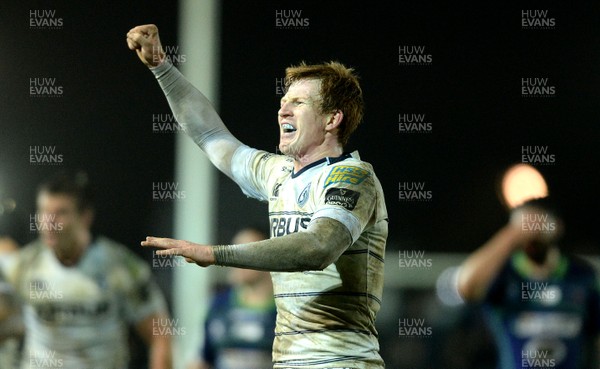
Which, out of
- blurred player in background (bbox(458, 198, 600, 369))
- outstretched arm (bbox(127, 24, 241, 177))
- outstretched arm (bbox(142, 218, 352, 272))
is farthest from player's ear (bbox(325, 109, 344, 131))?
blurred player in background (bbox(458, 198, 600, 369))

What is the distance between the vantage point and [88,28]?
4945 millimetres

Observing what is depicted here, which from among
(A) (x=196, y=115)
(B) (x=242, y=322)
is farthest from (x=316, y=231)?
(B) (x=242, y=322)

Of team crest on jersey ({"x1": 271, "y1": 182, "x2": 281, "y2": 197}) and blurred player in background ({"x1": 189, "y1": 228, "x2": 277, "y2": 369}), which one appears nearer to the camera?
team crest on jersey ({"x1": 271, "y1": 182, "x2": 281, "y2": 197})

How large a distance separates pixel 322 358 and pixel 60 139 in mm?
2748

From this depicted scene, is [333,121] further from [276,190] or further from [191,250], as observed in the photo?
[191,250]

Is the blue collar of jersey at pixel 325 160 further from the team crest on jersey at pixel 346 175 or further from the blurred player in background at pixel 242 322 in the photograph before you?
the blurred player in background at pixel 242 322

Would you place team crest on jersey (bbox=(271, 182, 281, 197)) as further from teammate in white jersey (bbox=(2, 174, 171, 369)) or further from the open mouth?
teammate in white jersey (bbox=(2, 174, 171, 369))

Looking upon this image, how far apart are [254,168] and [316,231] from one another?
0.95 meters

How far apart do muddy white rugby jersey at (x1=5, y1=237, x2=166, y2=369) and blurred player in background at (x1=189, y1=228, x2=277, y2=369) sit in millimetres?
315

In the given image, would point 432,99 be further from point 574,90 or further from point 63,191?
point 63,191

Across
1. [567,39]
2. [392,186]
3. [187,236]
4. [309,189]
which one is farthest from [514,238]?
[309,189]

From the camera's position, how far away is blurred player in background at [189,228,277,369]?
4.67 m

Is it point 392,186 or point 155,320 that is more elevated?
point 392,186

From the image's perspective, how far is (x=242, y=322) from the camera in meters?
4.69
